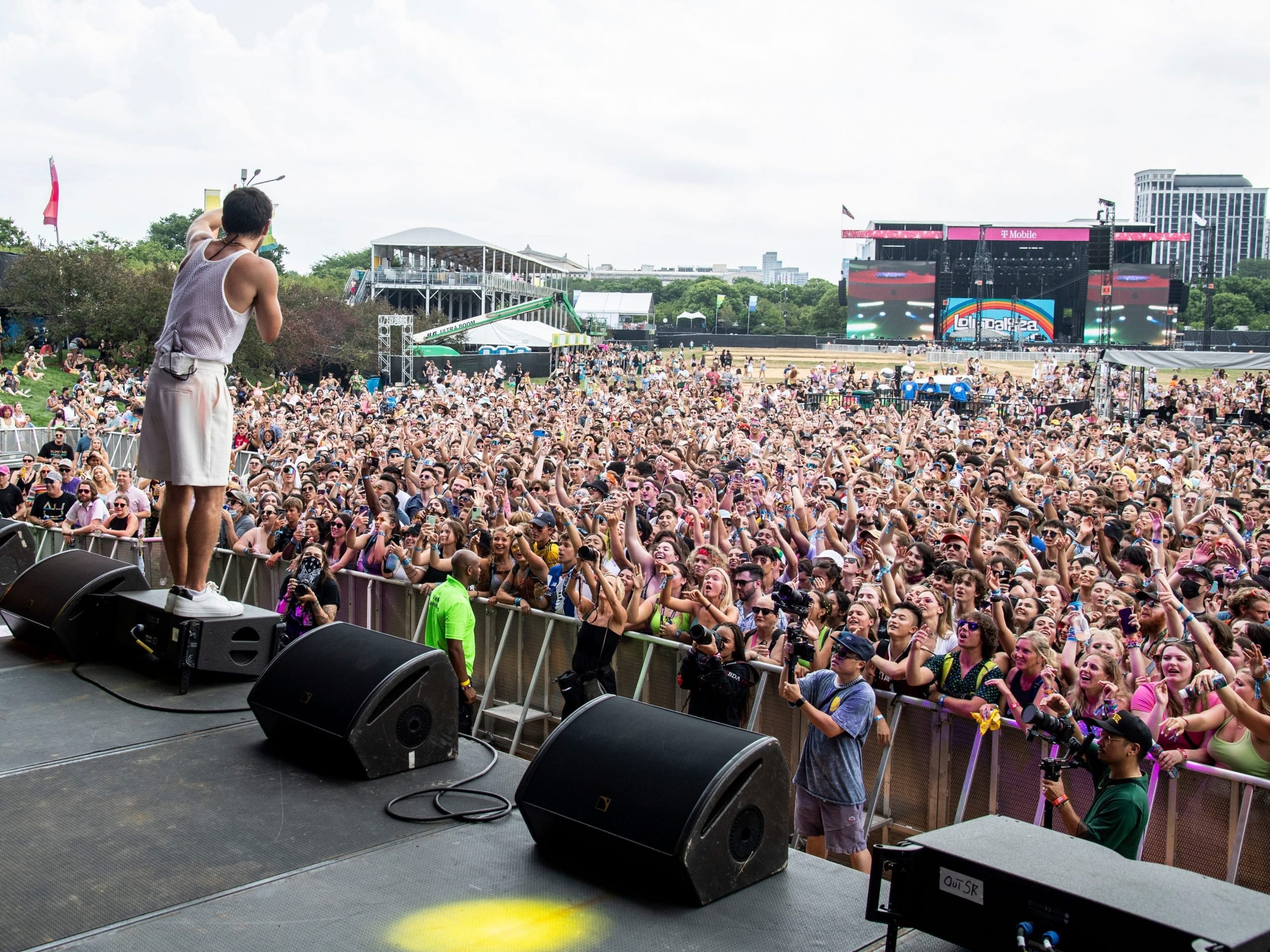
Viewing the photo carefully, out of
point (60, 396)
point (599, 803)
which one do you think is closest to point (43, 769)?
point (599, 803)

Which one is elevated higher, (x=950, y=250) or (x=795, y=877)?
(x=950, y=250)

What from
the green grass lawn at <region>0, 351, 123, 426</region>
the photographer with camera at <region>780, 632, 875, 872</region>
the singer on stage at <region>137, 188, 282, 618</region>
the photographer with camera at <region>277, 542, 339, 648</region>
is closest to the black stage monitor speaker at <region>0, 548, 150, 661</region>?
the singer on stage at <region>137, 188, 282, 618</region>

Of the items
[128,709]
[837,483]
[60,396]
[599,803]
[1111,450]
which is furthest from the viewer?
Answer: [60,396]

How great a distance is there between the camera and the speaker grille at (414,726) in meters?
3.80

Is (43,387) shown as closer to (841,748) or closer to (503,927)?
(841,748)

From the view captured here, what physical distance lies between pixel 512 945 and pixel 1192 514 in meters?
10.6

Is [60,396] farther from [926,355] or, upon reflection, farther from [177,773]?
[926,355]

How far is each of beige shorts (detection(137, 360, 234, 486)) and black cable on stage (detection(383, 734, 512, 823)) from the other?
1585 millimetres

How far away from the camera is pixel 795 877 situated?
10.3 feet

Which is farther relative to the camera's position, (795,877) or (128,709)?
(128,709)

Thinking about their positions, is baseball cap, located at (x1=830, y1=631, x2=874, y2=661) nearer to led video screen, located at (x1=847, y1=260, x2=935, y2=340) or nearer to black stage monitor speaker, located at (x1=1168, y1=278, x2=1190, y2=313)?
led video screen, located at (x1=847, y1=260, x2=935, y2=340)

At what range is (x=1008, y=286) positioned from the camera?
68125 millimetres

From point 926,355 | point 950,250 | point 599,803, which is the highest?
point 950,250

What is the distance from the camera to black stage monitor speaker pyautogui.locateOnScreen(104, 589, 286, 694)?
452 cm
